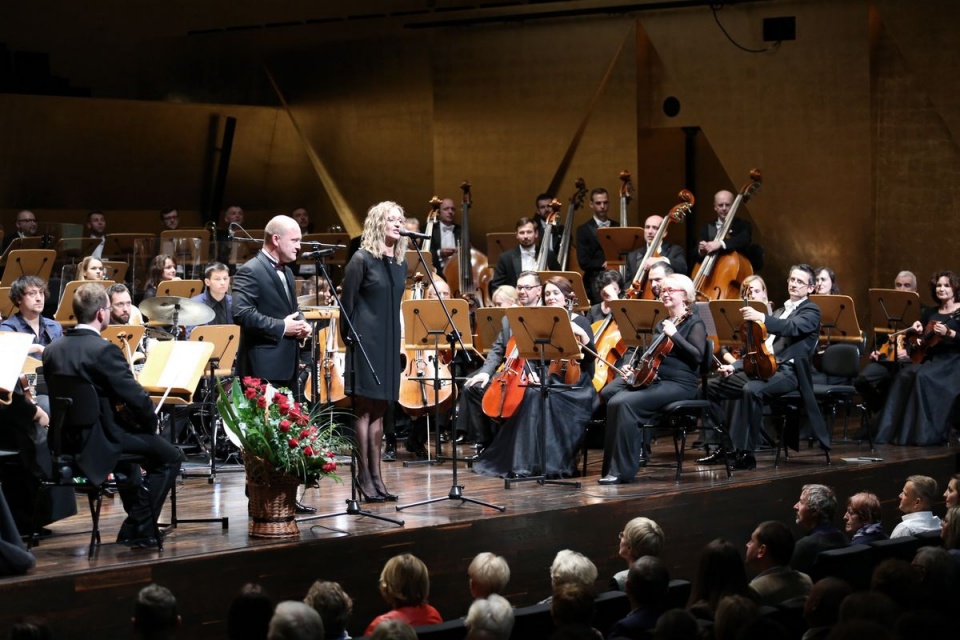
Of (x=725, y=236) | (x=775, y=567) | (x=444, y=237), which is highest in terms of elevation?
(x=444, y=237)

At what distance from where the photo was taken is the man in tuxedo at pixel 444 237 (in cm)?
1077

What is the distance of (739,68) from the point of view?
37.4 feet

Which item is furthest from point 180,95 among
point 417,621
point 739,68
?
point 417,621

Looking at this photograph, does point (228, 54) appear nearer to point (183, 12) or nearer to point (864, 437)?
point (183, 12)

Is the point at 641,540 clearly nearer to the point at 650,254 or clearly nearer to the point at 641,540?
the point at 641,540

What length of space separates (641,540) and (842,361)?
154 inches

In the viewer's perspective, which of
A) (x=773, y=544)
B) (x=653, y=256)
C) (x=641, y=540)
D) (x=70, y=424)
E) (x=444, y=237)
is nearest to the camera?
(x=773, y=544)

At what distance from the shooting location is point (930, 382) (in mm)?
8695

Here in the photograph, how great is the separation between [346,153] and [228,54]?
1.69 m

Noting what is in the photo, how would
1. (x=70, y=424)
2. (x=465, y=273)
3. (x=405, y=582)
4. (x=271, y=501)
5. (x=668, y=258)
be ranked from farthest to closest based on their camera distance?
(x=465, y=273)
(x=668, y=258)
(x=271, y=501)
(x=70, y=424)
(x=405, y=582)

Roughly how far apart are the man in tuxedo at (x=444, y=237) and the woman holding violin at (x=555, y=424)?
321 cm

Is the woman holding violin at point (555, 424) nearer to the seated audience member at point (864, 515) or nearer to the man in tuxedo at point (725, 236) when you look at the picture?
the seated audience member at point (864, 515)

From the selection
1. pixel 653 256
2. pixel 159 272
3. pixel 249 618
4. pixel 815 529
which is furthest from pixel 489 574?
pixel 159 272

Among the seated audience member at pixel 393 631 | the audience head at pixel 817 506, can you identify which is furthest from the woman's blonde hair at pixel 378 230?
the seated audience member at pixel 393 631
